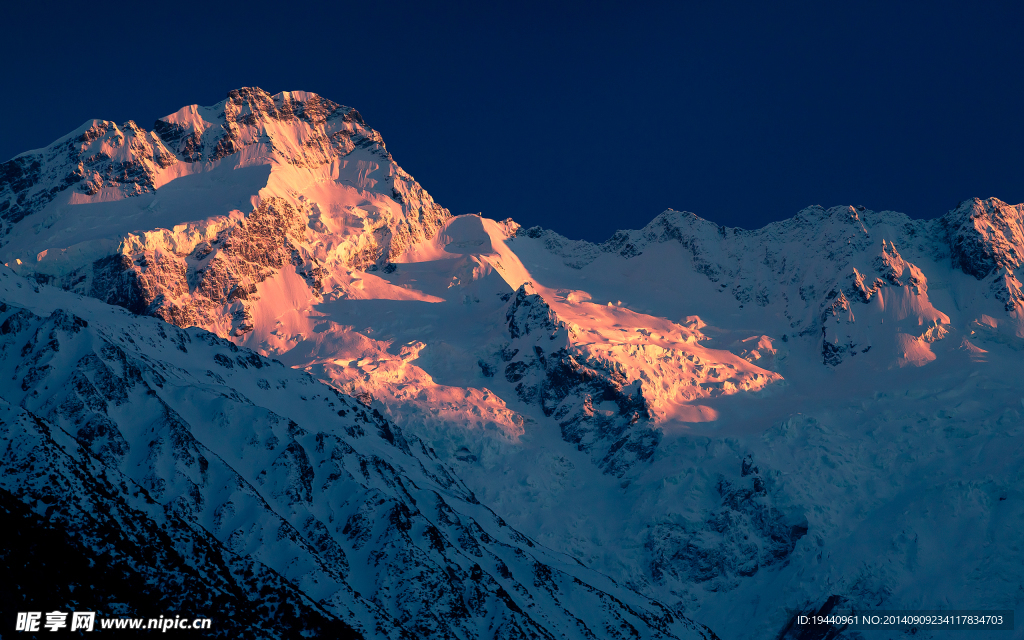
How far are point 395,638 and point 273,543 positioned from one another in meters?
20.3

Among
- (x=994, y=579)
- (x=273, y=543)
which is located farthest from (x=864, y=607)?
(x=273, y=543)

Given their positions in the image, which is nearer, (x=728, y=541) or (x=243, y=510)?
(x=243, y=510)

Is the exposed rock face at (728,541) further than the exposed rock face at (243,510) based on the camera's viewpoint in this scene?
Yes

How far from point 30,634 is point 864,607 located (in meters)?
132

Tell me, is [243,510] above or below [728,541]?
above

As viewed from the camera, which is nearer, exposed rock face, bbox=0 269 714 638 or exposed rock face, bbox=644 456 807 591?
exposed rock face, bbox=0 269 714 638

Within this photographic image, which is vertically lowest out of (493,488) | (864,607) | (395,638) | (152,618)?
(864,607)

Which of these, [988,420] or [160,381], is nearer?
[160,381]

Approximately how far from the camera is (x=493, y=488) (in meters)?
193

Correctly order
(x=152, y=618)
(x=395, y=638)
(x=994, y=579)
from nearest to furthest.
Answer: (x=152, y=618) → (x=395, y=638) → (x=994, y=579)

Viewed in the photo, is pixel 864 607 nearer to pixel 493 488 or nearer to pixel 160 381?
pixel 493 488

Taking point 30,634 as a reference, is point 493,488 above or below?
above

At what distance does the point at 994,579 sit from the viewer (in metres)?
156

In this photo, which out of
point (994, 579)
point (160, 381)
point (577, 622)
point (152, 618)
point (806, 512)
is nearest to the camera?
point (152, 618)
